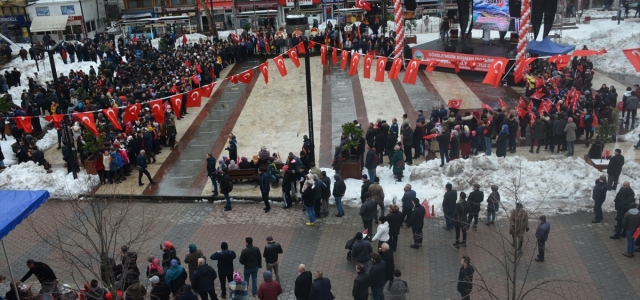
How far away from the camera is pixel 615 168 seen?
630 inches

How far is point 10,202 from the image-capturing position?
39.1 feet

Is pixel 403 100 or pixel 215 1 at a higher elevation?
pixel 215 1

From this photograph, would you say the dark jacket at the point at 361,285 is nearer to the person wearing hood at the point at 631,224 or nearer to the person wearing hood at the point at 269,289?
the person wearing hood at the point at 269,289

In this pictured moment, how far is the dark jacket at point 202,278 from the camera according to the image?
38.7ft

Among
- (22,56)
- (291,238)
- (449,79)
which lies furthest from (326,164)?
(22,56)

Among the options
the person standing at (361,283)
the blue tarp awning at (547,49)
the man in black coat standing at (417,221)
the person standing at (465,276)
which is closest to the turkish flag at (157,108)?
the man in black coat standing at (417,221)

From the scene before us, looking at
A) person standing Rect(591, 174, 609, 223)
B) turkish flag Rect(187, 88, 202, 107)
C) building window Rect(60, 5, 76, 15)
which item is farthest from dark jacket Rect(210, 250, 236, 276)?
building window Rect(60, 5, 76, 15)

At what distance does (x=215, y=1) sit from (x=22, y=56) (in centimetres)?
1997

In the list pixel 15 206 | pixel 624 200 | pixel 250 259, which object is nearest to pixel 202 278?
pixel 250 259

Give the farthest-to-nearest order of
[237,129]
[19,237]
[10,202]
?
[237,129]
[19,237]
[10,202]

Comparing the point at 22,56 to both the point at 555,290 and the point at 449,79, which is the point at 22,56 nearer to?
the point at 449,79

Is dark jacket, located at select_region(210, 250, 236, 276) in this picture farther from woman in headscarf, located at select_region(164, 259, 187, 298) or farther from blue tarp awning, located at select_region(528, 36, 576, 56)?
blue tarp awning, located at select_region(528, 36, 576, 56)

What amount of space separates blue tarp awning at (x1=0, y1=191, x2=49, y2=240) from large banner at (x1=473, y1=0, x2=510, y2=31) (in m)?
26.4

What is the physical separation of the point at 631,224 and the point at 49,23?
4146 centimetres
